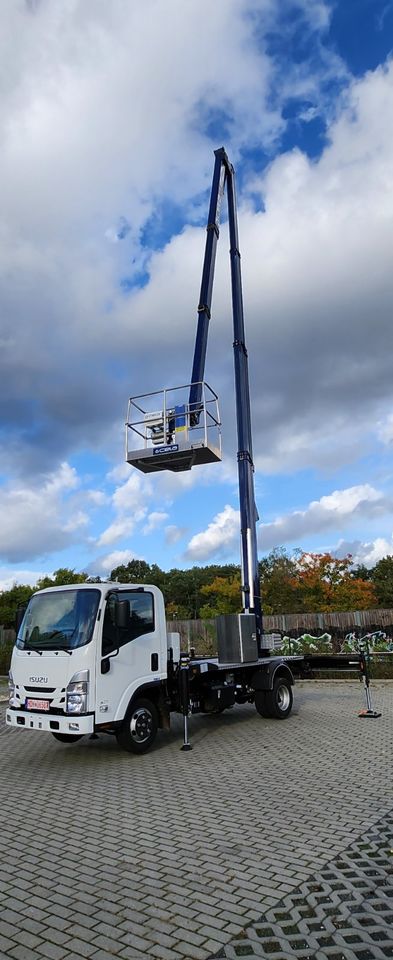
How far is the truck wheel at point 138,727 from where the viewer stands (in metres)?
7.88

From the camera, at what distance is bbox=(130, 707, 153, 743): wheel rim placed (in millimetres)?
7982

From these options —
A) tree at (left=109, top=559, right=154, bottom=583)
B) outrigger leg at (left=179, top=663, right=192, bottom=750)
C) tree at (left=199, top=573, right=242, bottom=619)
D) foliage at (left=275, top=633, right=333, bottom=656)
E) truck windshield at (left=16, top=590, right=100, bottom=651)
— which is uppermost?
tree at (left=109, top=559, right=154, bottom=583)

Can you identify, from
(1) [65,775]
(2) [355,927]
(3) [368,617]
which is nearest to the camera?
(2) [355,927]

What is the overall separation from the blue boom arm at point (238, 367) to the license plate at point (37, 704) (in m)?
5.09

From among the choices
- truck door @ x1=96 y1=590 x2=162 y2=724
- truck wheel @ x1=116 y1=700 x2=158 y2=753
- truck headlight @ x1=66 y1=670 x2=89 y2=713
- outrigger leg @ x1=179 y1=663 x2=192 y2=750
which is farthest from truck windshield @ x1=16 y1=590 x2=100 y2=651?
outrigger leg @ x1=179 y1=663 x2=192 y2=750

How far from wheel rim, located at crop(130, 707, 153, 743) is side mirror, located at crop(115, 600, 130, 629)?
1378 millimetres

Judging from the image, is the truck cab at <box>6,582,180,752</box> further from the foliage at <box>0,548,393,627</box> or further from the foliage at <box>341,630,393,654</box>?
the foliage at <box>0,548,393,627</box>

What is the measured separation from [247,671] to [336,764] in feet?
10.2

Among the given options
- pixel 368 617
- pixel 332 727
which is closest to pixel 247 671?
pixel 332 727

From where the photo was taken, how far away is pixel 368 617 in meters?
23.8

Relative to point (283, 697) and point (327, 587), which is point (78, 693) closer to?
point (283, 697)

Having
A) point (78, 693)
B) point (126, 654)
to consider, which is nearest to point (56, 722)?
point (78, 693)

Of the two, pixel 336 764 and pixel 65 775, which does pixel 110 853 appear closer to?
pixel 65 775

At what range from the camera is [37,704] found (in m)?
7.39
